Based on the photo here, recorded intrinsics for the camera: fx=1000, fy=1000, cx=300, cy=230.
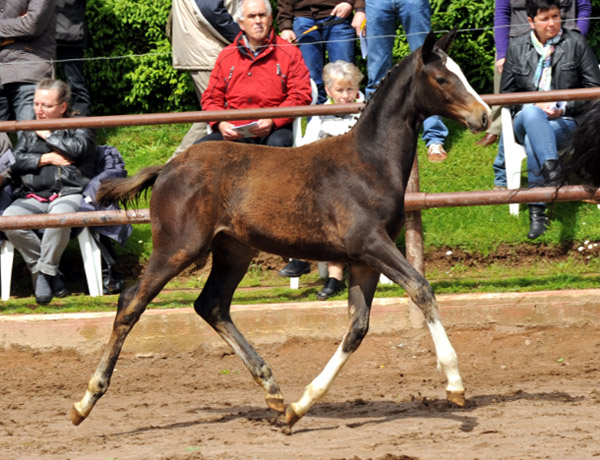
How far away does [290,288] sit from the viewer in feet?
26.2

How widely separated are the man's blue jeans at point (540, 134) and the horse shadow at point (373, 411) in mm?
2228

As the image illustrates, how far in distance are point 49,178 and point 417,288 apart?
3861 millimetres

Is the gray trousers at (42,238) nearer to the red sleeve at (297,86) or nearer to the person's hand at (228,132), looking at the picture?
the person's hand at (228,132)

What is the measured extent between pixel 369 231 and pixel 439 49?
1118 millimetres

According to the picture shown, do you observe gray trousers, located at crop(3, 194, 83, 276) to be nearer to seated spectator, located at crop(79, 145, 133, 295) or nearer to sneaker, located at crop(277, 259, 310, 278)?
seated spectator, located at crop(79, 145, 133, 295)

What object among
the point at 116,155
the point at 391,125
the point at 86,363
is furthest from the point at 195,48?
the point at 391,125

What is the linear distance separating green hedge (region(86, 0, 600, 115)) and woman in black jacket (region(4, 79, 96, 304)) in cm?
250

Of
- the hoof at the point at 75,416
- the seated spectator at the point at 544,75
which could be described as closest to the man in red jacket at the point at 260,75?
the seated spectator at the point at 544,75

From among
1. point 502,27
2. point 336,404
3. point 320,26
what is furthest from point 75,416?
point 502,27

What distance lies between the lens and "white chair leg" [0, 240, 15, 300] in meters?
8.09

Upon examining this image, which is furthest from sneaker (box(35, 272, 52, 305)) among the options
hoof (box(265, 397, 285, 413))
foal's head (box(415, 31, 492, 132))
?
foal's head (box(415, 31, 492, 132))

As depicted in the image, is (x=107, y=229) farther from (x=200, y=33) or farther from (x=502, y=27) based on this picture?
(x=502, y=27)

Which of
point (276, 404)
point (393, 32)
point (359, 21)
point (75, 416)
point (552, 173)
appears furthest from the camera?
point (359, 21)

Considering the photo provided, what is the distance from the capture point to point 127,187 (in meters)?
6.03
